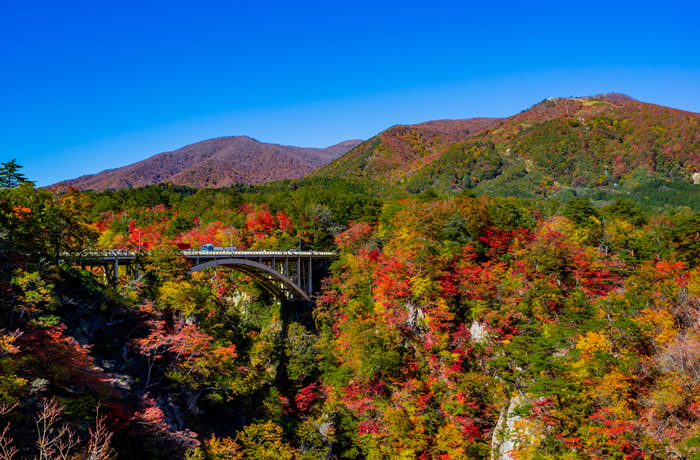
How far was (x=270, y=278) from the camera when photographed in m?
35.4

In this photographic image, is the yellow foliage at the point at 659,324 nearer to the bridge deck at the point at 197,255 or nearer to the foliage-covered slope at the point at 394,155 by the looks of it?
the bridge deck at the point at 197,255

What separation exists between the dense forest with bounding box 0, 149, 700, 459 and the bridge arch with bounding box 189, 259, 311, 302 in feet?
4.82

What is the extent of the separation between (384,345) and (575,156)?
9609cm

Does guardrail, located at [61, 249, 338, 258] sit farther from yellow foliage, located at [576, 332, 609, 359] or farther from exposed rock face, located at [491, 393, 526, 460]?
yellow foliage, located at [576, 332, 609, 359]

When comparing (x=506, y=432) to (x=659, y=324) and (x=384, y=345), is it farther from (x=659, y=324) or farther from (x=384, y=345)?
(x=659, y=324)

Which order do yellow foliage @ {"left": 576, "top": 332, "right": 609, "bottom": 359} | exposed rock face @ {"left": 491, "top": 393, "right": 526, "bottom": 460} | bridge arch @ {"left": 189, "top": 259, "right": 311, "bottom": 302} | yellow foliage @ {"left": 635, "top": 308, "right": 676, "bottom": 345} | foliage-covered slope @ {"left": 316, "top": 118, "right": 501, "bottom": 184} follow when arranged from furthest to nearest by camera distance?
foliage-covered slope @ {"left": 316, "top": 118, "right": 501, "bottom": 184} → bridge arch @ {"left": 189, "top": 259, "right": 311, "bottom": 302} → exposed rock face @ {"left": 491, "top": 393, "right": 526, "bottom": 460} → yellow foliage @ {"left": 576, "top": 332, "right": 609, "bottom": 359} → yellow foliage @ {"left": 635, "top": 308, "right": 676, "bottom": 345}

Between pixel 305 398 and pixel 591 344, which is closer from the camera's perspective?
pixel 591 344

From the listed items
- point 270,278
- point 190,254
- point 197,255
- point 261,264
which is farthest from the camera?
point 270,278

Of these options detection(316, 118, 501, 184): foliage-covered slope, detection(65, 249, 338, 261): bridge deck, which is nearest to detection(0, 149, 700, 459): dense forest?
detection(65, 249, 338, 261): bridge deck

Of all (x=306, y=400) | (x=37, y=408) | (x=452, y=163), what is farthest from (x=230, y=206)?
(x=452, y=163)

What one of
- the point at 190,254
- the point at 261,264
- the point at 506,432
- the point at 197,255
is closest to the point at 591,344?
the point at 506,432

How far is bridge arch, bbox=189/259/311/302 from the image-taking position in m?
30.4

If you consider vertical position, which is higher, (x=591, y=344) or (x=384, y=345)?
(x=591, y=344)

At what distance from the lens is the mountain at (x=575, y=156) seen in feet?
291
